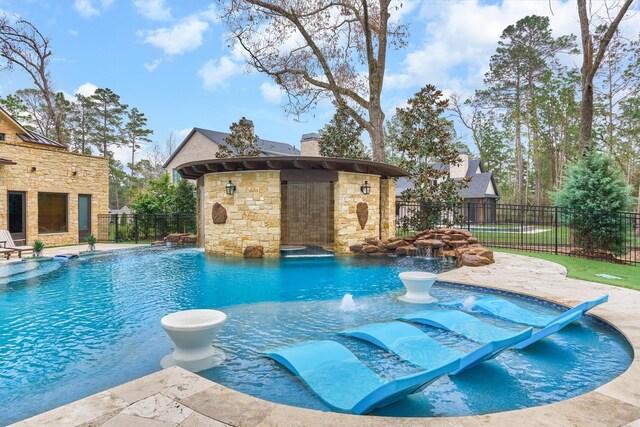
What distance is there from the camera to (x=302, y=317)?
5.16 meters

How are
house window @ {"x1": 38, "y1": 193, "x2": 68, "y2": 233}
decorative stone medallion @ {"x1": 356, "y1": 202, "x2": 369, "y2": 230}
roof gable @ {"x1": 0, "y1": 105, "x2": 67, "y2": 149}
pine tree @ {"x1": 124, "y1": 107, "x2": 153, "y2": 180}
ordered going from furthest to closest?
pine tree @ {"x1": 124, "y1": 107, "x2": 153, "y2": 180}
roof gable @ {"x1": 0, "y1": 105, "x2": 67, "y2": 149}
house window @ {"x1": 38, "y1": 193, "x2": 68, "y2": 233}
decorative stone medallion @ {"x1": 356, "y1": 202, "x2": 369, "y2": 230}

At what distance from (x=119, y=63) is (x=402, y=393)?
24.9m

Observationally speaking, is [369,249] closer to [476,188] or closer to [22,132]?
[22,132]

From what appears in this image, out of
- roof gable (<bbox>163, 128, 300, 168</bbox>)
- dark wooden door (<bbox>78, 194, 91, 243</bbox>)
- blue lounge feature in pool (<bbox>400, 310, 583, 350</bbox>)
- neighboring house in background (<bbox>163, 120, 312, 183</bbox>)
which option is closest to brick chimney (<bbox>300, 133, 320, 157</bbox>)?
roof gable (<bbox>163, 128, 300, 168</bbox>)

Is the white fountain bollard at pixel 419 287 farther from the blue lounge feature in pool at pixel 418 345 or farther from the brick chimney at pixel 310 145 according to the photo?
the brick chimney at pixel 310 145

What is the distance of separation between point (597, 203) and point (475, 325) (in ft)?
28.8

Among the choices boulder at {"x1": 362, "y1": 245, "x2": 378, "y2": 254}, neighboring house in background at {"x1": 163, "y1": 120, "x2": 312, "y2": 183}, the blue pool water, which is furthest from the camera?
neighboring house in background at {"x1": 163, "y1": 120, "x2": 312, "y2": 183}

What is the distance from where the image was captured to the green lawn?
6984 mm

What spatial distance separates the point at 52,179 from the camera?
15023 mm

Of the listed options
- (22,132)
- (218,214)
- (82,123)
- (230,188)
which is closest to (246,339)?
(230,188)

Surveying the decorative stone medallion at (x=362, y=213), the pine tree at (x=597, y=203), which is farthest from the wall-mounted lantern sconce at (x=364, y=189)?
the pine tree at (x=597, y=203)

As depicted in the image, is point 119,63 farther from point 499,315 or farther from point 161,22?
point 499,315

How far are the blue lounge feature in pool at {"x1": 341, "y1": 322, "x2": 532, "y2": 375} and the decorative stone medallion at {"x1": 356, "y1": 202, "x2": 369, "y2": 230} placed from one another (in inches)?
305

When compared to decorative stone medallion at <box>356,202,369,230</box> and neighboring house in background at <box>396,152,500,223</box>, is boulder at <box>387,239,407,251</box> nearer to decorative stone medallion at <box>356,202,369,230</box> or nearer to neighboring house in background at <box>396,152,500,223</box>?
decorative stone medallion at <box>356,202,369,230</box>
